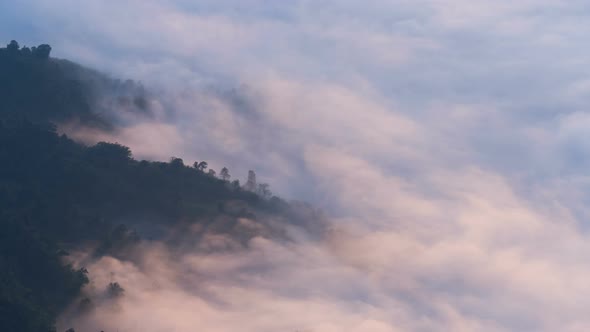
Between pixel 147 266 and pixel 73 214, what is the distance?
1795cm

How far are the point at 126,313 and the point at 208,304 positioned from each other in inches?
784

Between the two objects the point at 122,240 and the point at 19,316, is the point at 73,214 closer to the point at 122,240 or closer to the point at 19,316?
the point at 122,240

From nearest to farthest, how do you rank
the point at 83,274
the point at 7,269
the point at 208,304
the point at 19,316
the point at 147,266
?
the point at 19,316 → the point at 7,269 → the point at 83,274 → the point at 208,304 → the point at 147,266

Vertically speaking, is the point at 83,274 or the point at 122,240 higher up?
the point at 122,240

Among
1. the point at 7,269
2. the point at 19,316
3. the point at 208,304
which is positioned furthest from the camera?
the point at 208,304

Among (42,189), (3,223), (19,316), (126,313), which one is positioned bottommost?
(19,316)

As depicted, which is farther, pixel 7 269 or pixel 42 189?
pixel 42 189

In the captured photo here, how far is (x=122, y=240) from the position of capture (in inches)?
7721

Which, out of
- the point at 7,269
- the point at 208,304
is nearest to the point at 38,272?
the point at 7,269

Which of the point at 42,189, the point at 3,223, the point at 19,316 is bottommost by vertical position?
the point at 19,316

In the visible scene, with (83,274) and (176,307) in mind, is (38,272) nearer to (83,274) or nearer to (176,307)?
(83,274)

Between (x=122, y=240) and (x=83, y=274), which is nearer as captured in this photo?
(x=83, y=274)

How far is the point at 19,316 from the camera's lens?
141875 mm

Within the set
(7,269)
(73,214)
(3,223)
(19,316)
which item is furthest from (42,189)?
(19,316)
